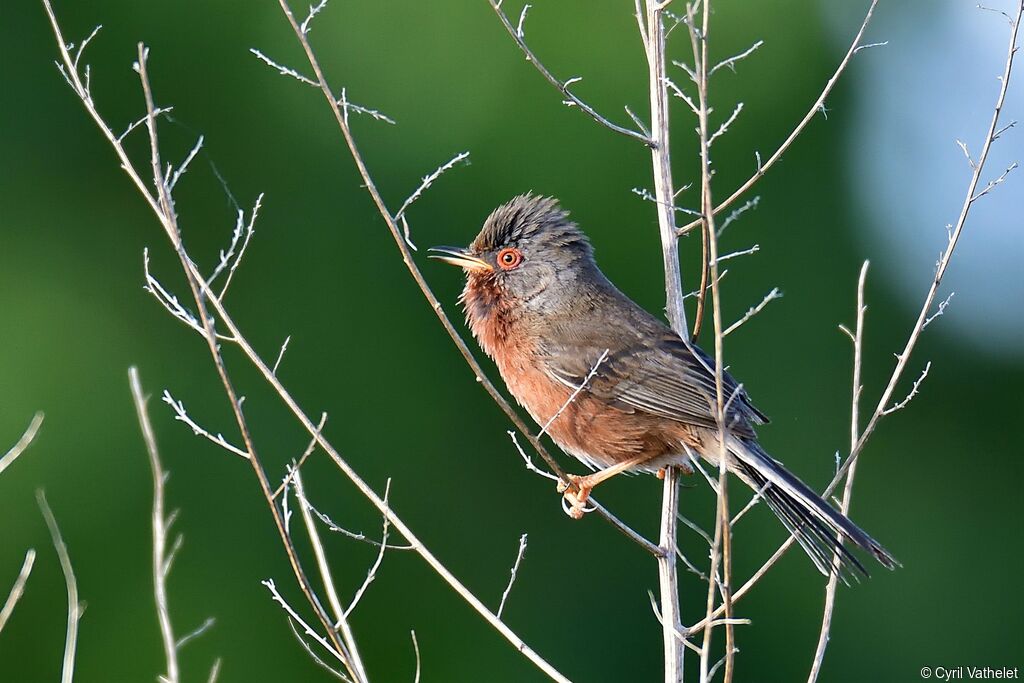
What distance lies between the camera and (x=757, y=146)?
13.4 m

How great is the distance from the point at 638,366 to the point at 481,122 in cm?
751

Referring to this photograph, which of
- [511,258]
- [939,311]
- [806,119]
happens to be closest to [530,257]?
[511,258]

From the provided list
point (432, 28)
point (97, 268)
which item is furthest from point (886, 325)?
point (97, 268)

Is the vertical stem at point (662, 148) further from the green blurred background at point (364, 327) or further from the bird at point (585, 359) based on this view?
the green blurred background at point (364, 327)

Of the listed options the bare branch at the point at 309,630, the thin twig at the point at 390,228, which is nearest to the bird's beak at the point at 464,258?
the thin twig at the point at 390,228

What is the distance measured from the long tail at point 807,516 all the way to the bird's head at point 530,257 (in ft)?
4.26

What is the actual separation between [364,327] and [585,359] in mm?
7386

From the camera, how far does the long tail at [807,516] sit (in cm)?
427

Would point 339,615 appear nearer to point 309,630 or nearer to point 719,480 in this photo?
point 309,630

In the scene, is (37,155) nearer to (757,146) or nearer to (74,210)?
(74,210)

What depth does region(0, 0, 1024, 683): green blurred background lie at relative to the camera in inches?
466

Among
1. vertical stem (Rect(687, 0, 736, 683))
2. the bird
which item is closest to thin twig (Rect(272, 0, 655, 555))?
vertical stem (Rect(687, 0, 736, 683))

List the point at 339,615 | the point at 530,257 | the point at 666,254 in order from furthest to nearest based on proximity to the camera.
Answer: the point at 530,257 < the point at 666,254 < the point at 339,615

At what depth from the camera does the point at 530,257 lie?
232 inches
